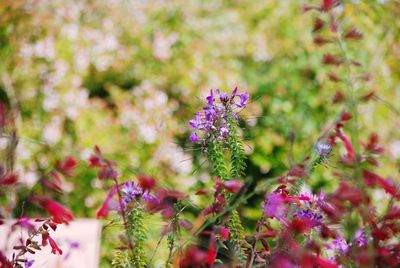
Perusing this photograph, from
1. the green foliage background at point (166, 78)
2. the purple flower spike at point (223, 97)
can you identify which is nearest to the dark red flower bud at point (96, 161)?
the purple flower spike at point (223, 97)

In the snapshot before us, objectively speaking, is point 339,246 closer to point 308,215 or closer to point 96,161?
point 308,215

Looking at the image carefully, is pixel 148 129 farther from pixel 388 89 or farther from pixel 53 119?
pixel 388 89

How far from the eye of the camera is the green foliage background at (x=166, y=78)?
4.66 m

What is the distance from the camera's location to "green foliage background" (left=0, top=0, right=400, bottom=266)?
4664 mm

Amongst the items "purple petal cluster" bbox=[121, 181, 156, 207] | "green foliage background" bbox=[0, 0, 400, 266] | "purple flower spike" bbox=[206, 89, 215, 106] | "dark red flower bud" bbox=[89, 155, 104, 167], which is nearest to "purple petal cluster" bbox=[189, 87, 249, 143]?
"purple flower spike" bbox=[206, 89, 215, 106]

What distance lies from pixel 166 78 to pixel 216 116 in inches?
149

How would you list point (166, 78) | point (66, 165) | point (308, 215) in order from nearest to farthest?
point (66, 165)
point (308, 215)
point (166, 78)

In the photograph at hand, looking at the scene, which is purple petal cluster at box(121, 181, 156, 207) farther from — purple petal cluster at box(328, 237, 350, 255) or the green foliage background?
the green foliage background

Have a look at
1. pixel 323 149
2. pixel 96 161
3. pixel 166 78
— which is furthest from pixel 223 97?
pixel 166 78

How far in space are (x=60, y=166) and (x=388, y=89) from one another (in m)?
4.35

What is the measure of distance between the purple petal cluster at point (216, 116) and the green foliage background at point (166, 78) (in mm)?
3154

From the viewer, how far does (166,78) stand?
5.04m

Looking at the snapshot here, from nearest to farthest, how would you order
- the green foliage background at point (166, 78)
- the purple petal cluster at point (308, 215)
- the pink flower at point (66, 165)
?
1. the pink flower at point (66, 165)
2. the purple petal cluster at point (308, 215)
3. the green foliage background at point (166, 78)

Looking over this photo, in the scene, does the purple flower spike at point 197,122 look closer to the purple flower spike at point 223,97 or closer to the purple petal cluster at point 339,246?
the purple flower spike at point 223,97
